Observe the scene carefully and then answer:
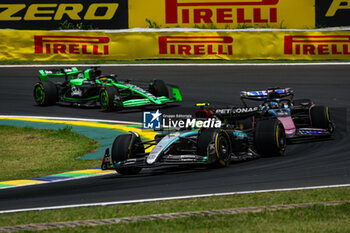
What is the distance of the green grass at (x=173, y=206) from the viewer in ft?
28.7

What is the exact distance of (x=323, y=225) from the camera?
7570 millimetres

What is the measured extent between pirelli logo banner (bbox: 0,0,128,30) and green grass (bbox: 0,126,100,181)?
12953mm

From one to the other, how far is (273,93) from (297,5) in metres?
16.0

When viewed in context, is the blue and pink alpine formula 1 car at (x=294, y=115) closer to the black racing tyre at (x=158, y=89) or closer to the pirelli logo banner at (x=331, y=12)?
the black racing tyre at (x=158, y=89)

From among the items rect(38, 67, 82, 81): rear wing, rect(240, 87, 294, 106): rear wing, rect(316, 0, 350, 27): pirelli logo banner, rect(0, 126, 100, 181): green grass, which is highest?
rect(316, 0, 350, 27): pirelli logo banner

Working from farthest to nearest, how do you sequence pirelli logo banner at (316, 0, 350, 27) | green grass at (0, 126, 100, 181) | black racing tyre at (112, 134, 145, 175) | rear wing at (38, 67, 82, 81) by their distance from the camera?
pirelli logo banner at (316, 0, 350, 27) → rear wing at (38, 67, 82, 81) → green grass at (0, 126, 100, 181) → black racing tyre at (112, 134, 145, 175)

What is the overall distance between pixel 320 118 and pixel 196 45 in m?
13.1

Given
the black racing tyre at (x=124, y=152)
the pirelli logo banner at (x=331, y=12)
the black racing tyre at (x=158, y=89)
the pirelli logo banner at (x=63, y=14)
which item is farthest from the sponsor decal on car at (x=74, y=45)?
the black racing tyre at (x=124, y=152)

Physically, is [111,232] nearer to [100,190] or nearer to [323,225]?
[323,225]

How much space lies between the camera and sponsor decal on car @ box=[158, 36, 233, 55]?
28.0m

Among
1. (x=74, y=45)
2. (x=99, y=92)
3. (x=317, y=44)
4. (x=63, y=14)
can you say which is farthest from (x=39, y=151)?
(x=63, y=14)

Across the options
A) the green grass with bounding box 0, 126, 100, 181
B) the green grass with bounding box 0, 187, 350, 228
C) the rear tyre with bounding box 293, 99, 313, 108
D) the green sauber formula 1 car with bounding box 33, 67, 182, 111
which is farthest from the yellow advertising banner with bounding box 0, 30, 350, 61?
the green grass with bounding box 0, 187, 350, 228

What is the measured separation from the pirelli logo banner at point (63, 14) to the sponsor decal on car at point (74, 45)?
3042 millimetres

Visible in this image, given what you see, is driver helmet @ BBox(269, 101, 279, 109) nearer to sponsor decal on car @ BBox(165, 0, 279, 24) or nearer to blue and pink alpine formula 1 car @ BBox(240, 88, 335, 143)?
blue and pink alpine formula 1 car @ BBox(240, 88, 335, 143)
